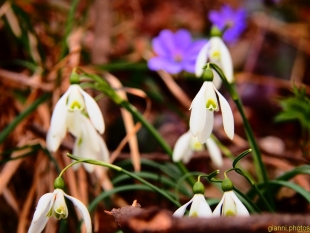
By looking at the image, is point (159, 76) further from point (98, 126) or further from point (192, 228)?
point (192, 228)

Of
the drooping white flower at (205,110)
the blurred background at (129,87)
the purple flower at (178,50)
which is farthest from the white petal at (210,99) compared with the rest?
the purple flower at (178,50)

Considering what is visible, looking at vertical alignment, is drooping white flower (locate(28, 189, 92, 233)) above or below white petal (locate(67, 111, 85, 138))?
below

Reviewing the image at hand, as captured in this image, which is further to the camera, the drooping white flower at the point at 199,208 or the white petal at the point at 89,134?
the white petal at the point at 89,134

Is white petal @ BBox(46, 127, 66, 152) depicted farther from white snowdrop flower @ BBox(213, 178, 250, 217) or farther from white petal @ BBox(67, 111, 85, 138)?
white snowdrop flower @ BBox(213, 178, 250, 217)

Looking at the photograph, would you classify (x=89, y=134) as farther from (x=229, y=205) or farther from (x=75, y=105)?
(x=229, y=205)

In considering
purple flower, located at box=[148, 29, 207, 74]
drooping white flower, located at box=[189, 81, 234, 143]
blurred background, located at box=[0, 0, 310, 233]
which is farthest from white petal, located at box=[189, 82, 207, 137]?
purple flower, located at box=[148, 29, 207, 74]

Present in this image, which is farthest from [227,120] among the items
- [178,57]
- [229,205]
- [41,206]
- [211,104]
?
[178,57]

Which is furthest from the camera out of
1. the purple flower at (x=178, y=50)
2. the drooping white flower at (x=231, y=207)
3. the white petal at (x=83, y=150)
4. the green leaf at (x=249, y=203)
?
the purple flower at (x=178, y=50)

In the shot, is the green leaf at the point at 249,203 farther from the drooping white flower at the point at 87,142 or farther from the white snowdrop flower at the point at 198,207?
the drooping white flower at the point at 87,142
